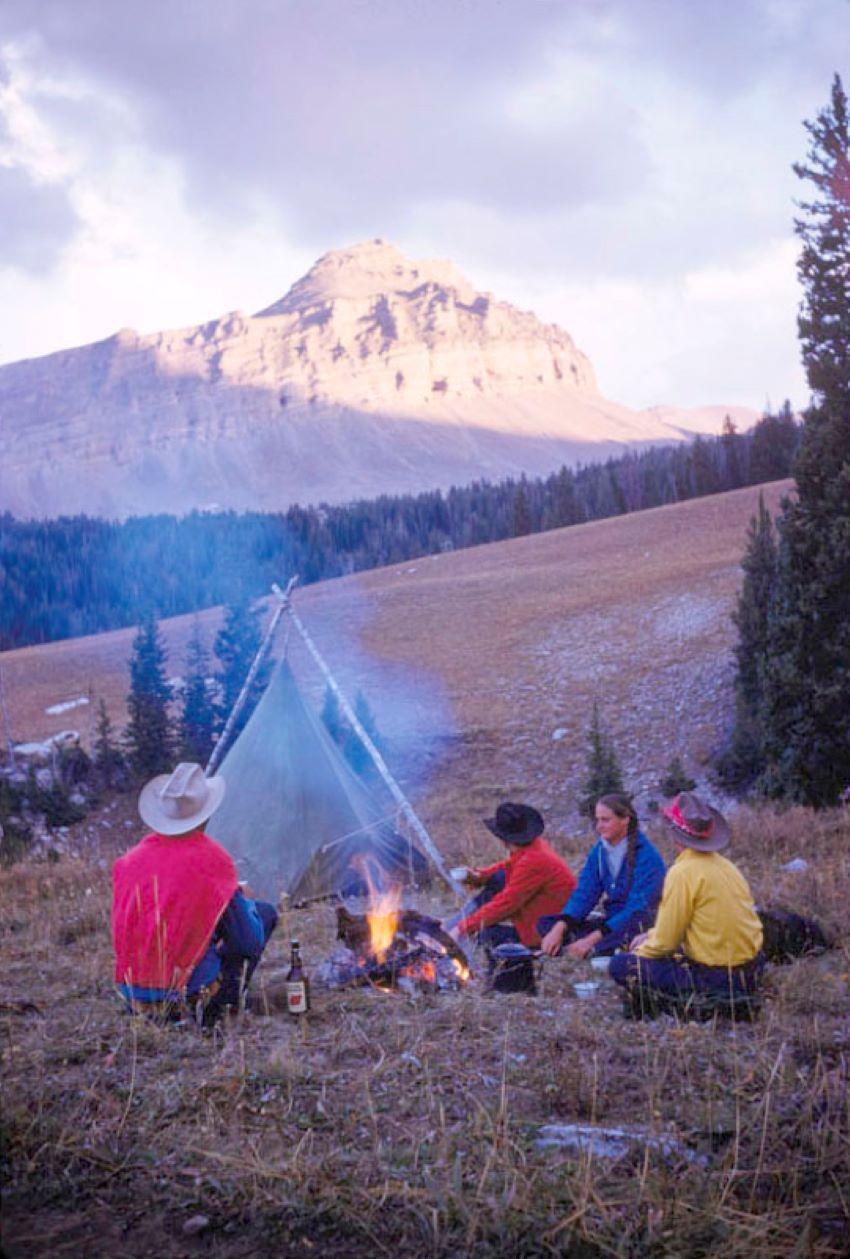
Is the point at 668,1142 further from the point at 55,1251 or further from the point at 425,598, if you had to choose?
the point at 425,598

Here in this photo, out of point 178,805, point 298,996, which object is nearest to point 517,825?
point 298,996

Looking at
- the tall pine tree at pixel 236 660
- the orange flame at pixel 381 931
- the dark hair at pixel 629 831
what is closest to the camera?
the orange flame at pixel 381 931

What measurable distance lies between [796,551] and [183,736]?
15035 millimetres

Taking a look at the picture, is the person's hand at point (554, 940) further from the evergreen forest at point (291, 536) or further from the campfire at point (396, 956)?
the evergreen forest at point (291, 536)

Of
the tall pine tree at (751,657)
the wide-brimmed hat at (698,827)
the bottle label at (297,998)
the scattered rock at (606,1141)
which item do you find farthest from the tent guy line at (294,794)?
the tall pine tree at (751,657)

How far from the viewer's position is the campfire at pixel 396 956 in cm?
608

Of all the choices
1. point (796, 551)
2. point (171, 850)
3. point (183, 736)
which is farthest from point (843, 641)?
point (183, 736)

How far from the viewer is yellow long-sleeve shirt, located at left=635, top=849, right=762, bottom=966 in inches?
209

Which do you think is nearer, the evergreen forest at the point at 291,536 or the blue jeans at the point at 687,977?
the blue jeans at the point at 687,977

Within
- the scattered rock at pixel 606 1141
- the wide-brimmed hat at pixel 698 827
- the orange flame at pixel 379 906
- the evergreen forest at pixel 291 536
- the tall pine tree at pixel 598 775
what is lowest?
the tall pine tree at pixel 598 775

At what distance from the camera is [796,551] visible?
48.4 ft

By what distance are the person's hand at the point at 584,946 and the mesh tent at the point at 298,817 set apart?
16.6ft

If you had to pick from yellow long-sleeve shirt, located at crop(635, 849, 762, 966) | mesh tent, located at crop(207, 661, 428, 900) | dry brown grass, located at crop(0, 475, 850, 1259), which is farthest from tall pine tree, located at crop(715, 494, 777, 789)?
yellow long-sleeve shirt, located at crop(635, 849, 762, 966)

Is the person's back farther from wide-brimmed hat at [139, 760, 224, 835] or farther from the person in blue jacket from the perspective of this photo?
the person in blue jacket
